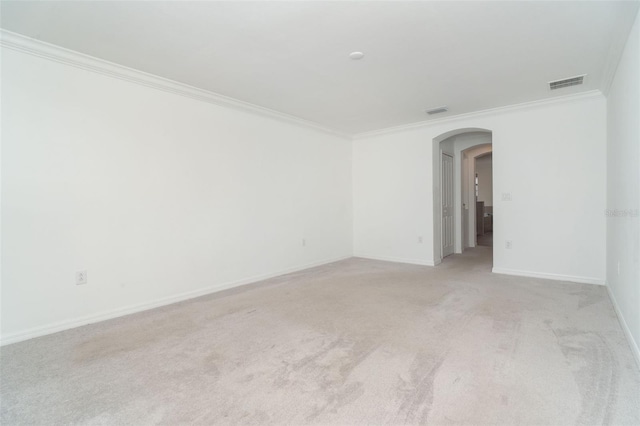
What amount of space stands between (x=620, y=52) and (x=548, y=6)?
4.08ft

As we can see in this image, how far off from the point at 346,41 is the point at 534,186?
142 inches

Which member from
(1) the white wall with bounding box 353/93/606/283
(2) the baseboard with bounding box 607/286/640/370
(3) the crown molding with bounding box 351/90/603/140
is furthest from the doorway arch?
(2) the baseboard with bounding box 607/286/640/370

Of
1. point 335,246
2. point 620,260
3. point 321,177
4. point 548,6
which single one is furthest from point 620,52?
point 335,246

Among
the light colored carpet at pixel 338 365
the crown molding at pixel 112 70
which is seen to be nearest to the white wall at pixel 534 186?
the light colored carpet at pixel 338 365

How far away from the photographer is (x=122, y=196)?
325cm

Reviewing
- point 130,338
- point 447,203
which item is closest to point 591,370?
point 130,338

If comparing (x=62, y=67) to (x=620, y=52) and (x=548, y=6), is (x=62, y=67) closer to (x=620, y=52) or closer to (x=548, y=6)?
(x=548, y=6)

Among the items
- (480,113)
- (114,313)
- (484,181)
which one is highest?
(480,113)

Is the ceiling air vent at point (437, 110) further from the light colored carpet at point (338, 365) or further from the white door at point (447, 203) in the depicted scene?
the light colored carpet at point (338, 365)

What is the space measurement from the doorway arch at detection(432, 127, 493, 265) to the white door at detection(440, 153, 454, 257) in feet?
0.58

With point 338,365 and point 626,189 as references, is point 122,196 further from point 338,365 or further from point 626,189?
point 626,189

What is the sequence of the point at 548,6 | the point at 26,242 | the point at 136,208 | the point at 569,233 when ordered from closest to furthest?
the point at 548,6, the point at 26,242, the point at 136,208, the point at 569,233

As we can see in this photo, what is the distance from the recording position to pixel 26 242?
8.81 ft

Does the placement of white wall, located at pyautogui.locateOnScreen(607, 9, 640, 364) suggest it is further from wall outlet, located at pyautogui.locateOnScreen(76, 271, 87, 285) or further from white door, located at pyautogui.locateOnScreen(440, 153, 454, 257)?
wall outlet, located at pyautogui.locateOnScreen(76, 271, 87, 285)
